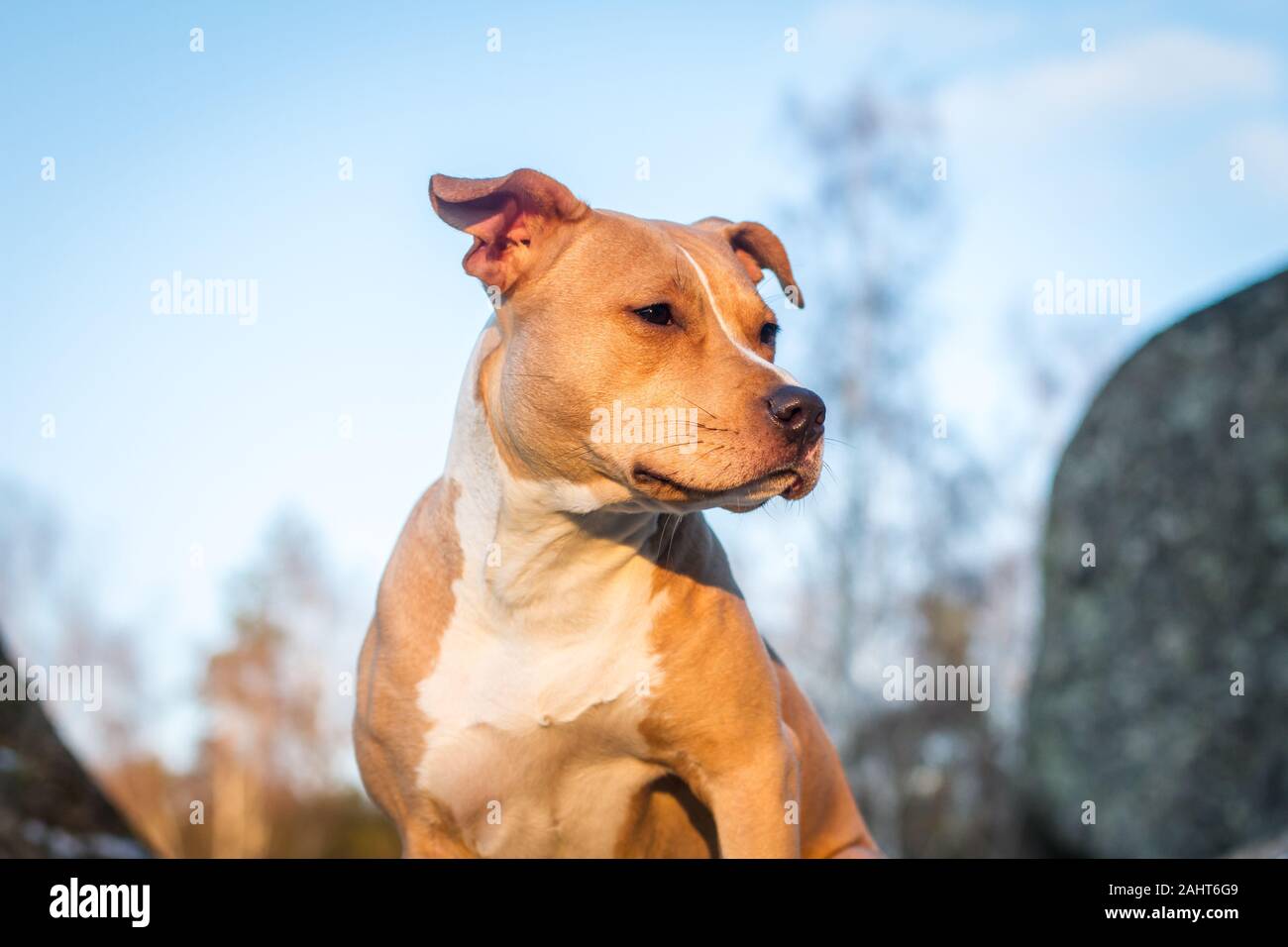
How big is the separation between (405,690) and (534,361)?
1.06 metres

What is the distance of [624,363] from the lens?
3.36 m

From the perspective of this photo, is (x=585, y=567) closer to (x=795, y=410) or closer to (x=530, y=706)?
(x=530, y=706)

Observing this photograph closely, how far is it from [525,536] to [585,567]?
7.9 inches

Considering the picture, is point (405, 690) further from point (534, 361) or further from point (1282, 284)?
point (1282, 284)

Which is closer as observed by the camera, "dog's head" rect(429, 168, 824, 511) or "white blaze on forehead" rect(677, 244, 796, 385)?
"dog's head" rect(429, 168, 824, 511)

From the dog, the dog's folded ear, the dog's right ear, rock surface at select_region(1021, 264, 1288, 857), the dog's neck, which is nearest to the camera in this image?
the dog

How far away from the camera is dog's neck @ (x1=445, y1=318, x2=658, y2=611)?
11.7 feet

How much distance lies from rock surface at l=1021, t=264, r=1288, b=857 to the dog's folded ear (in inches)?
318

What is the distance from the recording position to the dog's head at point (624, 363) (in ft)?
10.7

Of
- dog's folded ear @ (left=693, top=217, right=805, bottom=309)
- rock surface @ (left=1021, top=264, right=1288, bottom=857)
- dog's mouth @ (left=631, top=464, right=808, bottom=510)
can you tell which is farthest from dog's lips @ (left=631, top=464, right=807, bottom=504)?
rock surface @ (left=1021, top=264, right=1288, bottom=857)

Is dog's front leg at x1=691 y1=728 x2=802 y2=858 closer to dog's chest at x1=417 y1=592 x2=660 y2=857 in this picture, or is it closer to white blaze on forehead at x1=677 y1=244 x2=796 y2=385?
dog's chest at x1=417 y1=592 x2=660 y2=857

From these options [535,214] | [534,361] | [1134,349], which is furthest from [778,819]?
[1134,349]

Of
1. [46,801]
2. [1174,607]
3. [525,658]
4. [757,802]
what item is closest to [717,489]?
[525,658]

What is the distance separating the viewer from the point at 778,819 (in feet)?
11.3
